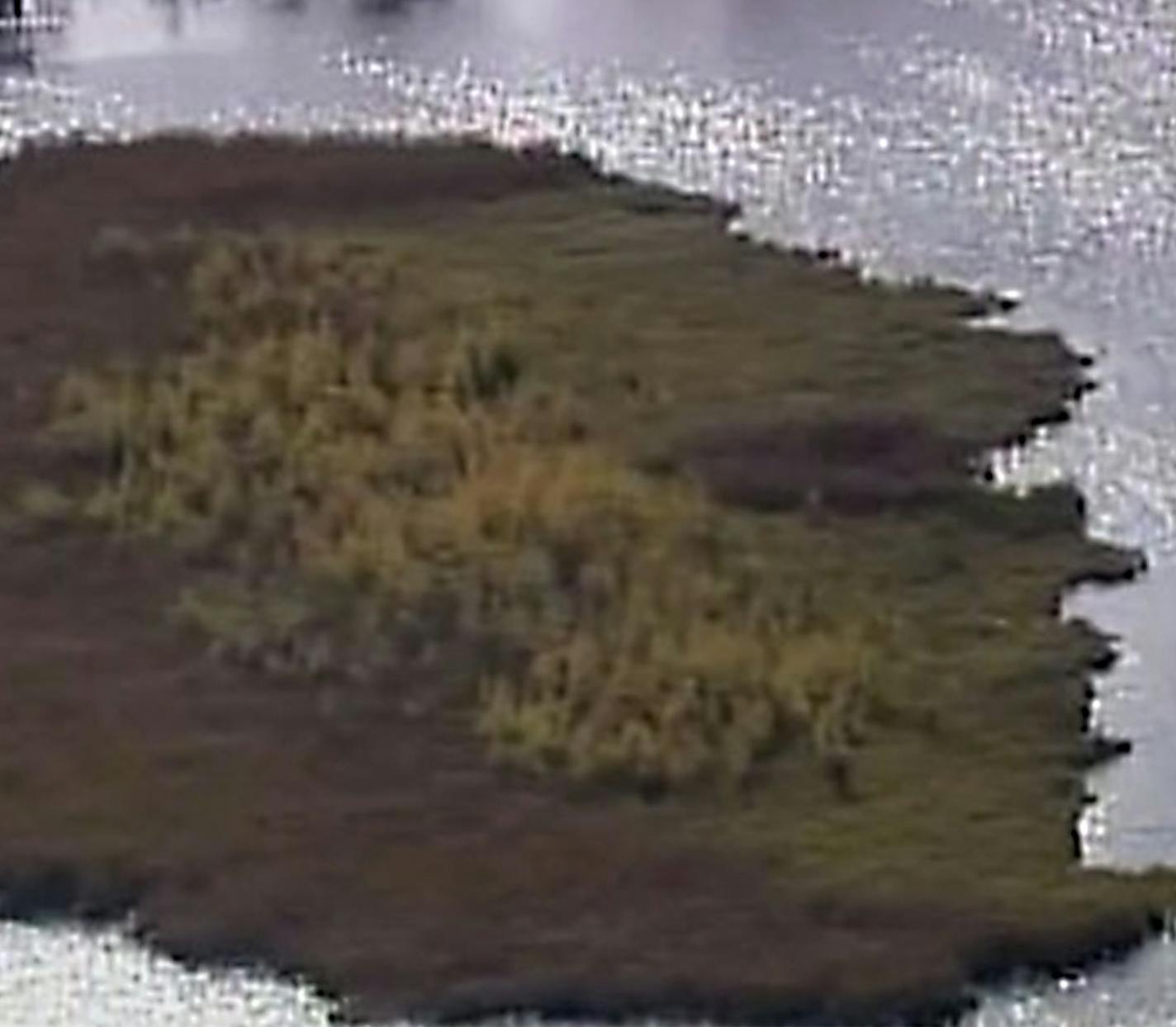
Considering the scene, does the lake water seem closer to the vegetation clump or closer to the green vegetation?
the green vegetation

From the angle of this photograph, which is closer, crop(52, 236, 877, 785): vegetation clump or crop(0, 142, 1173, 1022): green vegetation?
crop(0, 142, 1173, 1022): green vegetation

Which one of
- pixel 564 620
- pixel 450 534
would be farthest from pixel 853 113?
pixel 564 620

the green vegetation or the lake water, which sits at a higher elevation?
the lake water

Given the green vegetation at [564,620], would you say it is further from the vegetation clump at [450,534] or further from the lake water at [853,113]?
the lake water at [853,113]

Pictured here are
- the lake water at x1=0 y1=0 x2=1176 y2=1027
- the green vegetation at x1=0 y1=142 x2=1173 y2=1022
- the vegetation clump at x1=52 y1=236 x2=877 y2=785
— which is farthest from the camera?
the lake water at x1=0 y1=0 x2=1176 y2=1027

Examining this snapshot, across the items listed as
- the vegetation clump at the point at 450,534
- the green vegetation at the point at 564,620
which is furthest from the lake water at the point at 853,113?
the vegetation clump at the point at 450,534

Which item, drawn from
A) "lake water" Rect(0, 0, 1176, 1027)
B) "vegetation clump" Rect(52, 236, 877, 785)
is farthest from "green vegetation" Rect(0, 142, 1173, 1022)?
"lake water" Rect(0, 0, 1176, 1027)

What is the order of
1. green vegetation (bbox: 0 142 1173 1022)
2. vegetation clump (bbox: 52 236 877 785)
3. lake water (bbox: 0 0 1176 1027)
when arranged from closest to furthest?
green vegetation (bbox: 0 142 1173 1022) < vegetation clump (bbox: 52 236 877 785) < lake water (bbox: 0 0 1176 1027)
